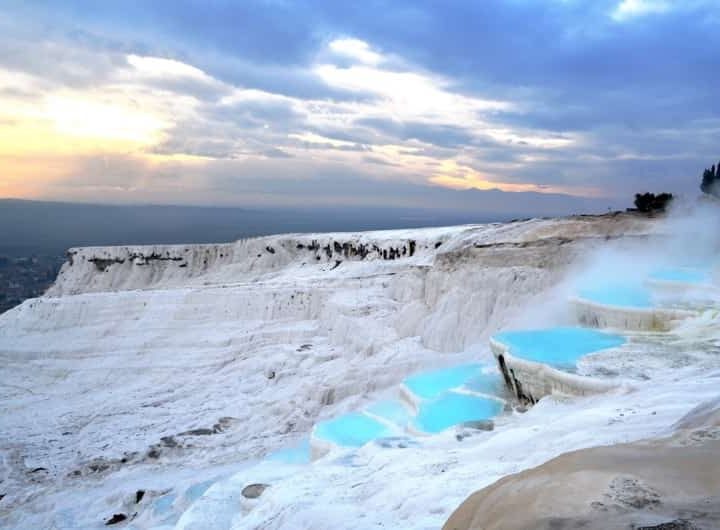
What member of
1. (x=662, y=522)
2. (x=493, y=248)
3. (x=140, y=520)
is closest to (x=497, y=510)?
(x=662, y=522)

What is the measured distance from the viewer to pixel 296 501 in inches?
256

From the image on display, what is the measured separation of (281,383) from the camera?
18.5 meters

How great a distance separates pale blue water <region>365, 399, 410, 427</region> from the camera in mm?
11337

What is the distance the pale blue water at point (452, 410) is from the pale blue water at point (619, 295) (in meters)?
3.97

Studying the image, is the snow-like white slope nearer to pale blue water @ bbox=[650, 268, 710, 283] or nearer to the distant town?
pale blue water @ bbox=[650, 268, 710, 283]

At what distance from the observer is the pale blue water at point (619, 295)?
12391 mm

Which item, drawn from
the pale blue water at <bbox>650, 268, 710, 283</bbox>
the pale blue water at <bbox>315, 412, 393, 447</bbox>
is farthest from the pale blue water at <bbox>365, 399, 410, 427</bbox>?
the pale blue water at <bbox>650, 268, 710, 283</bbox>

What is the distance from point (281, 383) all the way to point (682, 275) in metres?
12.0

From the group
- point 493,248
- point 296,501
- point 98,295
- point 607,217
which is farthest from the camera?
point 98,295

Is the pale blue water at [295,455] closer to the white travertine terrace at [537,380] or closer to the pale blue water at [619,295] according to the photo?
the white travertine terrace at [537,380]

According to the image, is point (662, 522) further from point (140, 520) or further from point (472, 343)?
point (472, 343)

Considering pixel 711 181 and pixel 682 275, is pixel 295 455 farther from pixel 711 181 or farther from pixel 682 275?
pixel 711 181

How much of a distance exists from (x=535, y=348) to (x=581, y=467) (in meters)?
6.54

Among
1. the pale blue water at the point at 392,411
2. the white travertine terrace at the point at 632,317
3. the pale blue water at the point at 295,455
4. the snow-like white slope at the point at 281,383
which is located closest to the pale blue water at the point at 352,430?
the pale blue water at the point at 392,411
